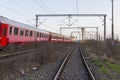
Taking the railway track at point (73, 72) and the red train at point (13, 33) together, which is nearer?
the railway track at point (73, 72)

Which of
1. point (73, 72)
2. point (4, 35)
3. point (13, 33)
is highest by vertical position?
point (13, 33)

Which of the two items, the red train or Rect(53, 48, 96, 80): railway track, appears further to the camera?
the red train

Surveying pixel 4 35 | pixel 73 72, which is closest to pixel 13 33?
pixel 4 35

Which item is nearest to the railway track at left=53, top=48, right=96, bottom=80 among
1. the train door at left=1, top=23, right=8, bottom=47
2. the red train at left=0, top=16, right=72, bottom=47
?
the train door at left=1, top=23, right=8, bottom=47

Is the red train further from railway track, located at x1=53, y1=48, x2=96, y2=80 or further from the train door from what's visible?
railway track, located at x1=53, y1=48, x2=96, y2=80

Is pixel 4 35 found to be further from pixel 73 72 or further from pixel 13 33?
pixel 73 72

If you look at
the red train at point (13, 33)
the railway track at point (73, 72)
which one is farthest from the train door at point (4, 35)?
the railway track at point (73, 72)

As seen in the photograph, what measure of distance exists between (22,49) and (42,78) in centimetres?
1729

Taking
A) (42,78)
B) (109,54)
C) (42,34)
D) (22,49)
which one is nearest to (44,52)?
(42,78)

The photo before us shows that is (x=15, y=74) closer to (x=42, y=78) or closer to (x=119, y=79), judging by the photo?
(x=42, y=78)

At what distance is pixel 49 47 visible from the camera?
18.9 metres

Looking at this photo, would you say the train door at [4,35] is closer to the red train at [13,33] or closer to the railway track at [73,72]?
the red train at [13,33]

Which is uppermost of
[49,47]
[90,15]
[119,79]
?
[90,15]

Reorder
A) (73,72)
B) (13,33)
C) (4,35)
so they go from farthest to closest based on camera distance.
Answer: (13,33) < (4,35) < (73,72)
